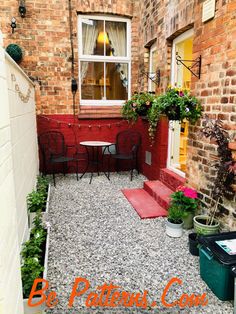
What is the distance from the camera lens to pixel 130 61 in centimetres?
514

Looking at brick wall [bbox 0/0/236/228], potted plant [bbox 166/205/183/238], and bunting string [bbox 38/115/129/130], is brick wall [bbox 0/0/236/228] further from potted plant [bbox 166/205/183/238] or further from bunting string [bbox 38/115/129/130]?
potted plant [bbox 166/205/183/238]

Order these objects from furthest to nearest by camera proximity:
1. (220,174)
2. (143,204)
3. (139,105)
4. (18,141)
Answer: (139,105) < (143,204) < (18,141) < (220,174)

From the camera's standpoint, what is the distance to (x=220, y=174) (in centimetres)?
223

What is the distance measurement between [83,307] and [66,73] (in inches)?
163

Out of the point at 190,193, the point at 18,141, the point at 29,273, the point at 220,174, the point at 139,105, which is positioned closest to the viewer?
the point at 29,273

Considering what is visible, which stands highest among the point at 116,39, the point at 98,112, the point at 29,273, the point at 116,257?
the point at 116,39

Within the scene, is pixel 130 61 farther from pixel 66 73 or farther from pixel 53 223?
pixel 53 223

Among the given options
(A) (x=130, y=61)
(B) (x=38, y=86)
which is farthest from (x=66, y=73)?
(A) (x=130, y=61)

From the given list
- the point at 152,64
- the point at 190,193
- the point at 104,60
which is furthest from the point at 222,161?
the point at 104,60

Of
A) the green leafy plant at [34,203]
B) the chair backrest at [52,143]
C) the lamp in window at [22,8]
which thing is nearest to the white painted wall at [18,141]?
the green leafy plant at [34,203]

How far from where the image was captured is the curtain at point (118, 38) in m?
4.98

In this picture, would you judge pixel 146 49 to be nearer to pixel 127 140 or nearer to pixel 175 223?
pixel 127 140

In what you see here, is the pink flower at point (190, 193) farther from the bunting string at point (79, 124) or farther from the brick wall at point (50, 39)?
the brick wall at point (50, 39)

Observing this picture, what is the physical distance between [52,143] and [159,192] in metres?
2.51
